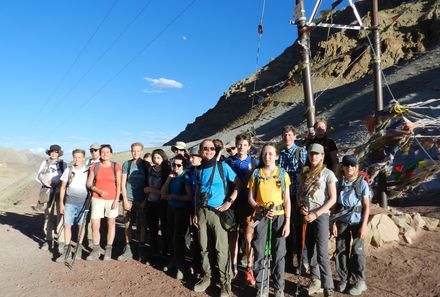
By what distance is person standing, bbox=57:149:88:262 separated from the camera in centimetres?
682

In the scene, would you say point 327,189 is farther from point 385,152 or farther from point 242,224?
point 385,152

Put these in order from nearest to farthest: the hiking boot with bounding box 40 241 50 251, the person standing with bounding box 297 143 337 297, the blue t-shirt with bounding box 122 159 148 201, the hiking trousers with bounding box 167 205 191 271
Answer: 1. the person standing with bounding box 297 143 337 297
2. the hiking trousers with bounding box 167 205 191 271
3. the blue t-shirt with bounding box 122 159 148 201
4. the hiking boot with bounding box 40 241 50 251

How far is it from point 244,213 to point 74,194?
3.12 m

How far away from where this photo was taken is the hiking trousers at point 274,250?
478cm

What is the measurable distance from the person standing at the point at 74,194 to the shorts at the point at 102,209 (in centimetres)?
40

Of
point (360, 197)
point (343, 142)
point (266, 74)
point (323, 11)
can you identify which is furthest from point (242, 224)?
point (266, 74)

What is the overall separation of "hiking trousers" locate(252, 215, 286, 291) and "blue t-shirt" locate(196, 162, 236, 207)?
0.62 meters

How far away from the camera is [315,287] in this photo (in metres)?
4.97

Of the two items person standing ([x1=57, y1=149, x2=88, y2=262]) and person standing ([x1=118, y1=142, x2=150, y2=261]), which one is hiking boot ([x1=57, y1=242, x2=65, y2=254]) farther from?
person standing ([x1=118, y1=142, x2=150, y2=261])

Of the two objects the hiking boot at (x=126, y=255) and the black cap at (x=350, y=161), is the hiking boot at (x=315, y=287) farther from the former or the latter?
the hiking boot at (x=126, y=255)

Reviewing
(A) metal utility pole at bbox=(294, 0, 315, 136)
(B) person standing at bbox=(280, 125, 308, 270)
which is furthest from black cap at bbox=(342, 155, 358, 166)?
(A) metal utility pole at bbox=(294, 0, 315, 136)

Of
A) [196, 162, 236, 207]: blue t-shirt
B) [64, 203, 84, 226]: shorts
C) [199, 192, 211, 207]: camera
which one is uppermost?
[196, 162, 236, 207]: blue t-shirt

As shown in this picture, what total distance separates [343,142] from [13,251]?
46.1 ft

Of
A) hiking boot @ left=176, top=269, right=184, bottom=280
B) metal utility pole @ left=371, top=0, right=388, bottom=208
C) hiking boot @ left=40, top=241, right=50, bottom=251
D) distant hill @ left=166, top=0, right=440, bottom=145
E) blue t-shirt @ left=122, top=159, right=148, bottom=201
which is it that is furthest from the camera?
distant hill @ left=166, top=0, right=440, bottom=145
